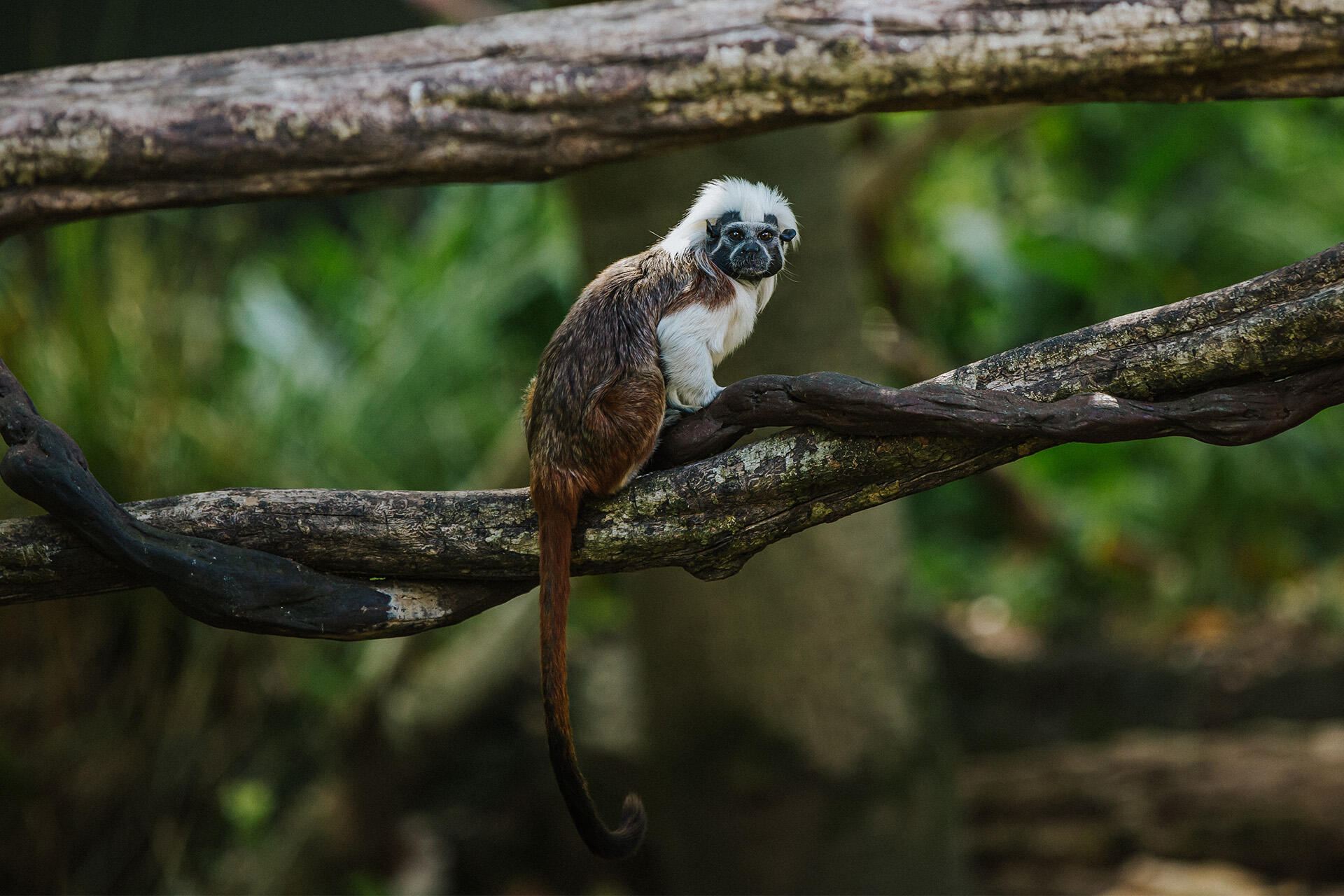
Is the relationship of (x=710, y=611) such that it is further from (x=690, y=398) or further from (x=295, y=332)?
(x=295, y=332)

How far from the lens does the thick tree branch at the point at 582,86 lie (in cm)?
155

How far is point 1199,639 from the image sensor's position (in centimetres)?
391

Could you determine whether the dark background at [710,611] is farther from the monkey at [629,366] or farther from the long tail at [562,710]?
the long tail at [562,710]

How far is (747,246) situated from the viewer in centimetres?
125

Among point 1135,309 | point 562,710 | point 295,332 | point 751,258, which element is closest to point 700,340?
point 751,258

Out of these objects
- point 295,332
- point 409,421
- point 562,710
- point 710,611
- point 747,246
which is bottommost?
point 562,710

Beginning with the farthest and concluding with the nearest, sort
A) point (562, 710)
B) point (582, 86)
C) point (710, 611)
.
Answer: point (710, 611), point (582, 86), point (562, 710)

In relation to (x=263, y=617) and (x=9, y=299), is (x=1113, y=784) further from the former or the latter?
(x=9, y=299)

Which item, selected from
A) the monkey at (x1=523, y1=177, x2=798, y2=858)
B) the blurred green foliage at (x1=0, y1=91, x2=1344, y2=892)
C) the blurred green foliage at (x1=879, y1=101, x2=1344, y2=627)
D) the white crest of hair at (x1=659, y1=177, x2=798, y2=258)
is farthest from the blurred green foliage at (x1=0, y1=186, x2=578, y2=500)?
the white crest of hair at (x1=659, y1=177, x2=798, y2=258)

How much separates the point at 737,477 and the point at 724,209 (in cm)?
34

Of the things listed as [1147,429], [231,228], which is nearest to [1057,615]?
[1147,429]

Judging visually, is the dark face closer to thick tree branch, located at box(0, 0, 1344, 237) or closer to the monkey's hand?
the monkey's hand

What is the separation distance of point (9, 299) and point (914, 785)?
8.94 ft

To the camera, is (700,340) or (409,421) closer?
(700,340)
